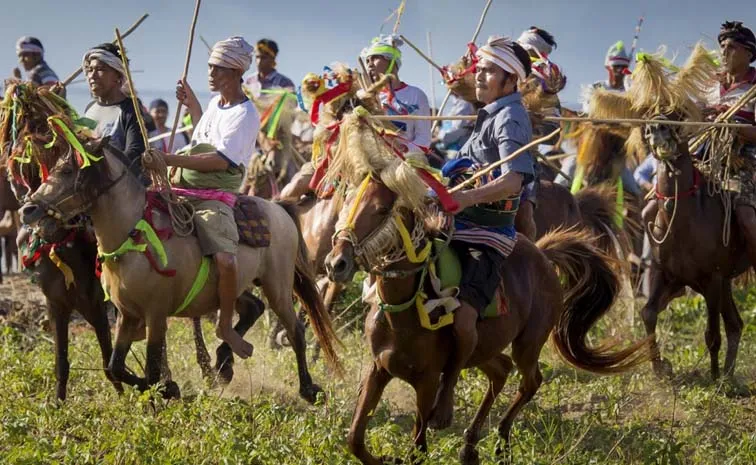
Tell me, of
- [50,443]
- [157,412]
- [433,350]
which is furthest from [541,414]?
[50,443]

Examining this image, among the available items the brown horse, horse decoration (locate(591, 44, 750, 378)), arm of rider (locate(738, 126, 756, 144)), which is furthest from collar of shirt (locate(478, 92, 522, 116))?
arm of rider (locate(738, 126, 756, 144))

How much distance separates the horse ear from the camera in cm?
733

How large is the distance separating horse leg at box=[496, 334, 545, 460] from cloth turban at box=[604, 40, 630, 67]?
28.2 ft

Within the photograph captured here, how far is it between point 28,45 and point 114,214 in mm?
5666

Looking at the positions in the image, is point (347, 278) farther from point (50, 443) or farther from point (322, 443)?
point (50, 443)

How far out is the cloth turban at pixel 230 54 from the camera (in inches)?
320

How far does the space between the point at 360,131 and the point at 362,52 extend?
441 cm

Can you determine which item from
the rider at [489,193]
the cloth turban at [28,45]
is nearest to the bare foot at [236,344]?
the rider at [489,193]

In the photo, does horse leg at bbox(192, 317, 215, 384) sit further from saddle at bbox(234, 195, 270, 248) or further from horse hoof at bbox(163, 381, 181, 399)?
saddle at bbox(234, 195, 270, 248)

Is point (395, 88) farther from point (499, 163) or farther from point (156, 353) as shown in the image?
point (499, 163)

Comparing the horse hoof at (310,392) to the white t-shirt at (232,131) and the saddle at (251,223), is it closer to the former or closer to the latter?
the saddle at (251,223)

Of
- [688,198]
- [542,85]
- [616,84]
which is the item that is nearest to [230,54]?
[542,85]

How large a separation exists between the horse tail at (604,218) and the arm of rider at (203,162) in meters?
4.86

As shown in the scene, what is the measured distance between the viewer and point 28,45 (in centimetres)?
1238
